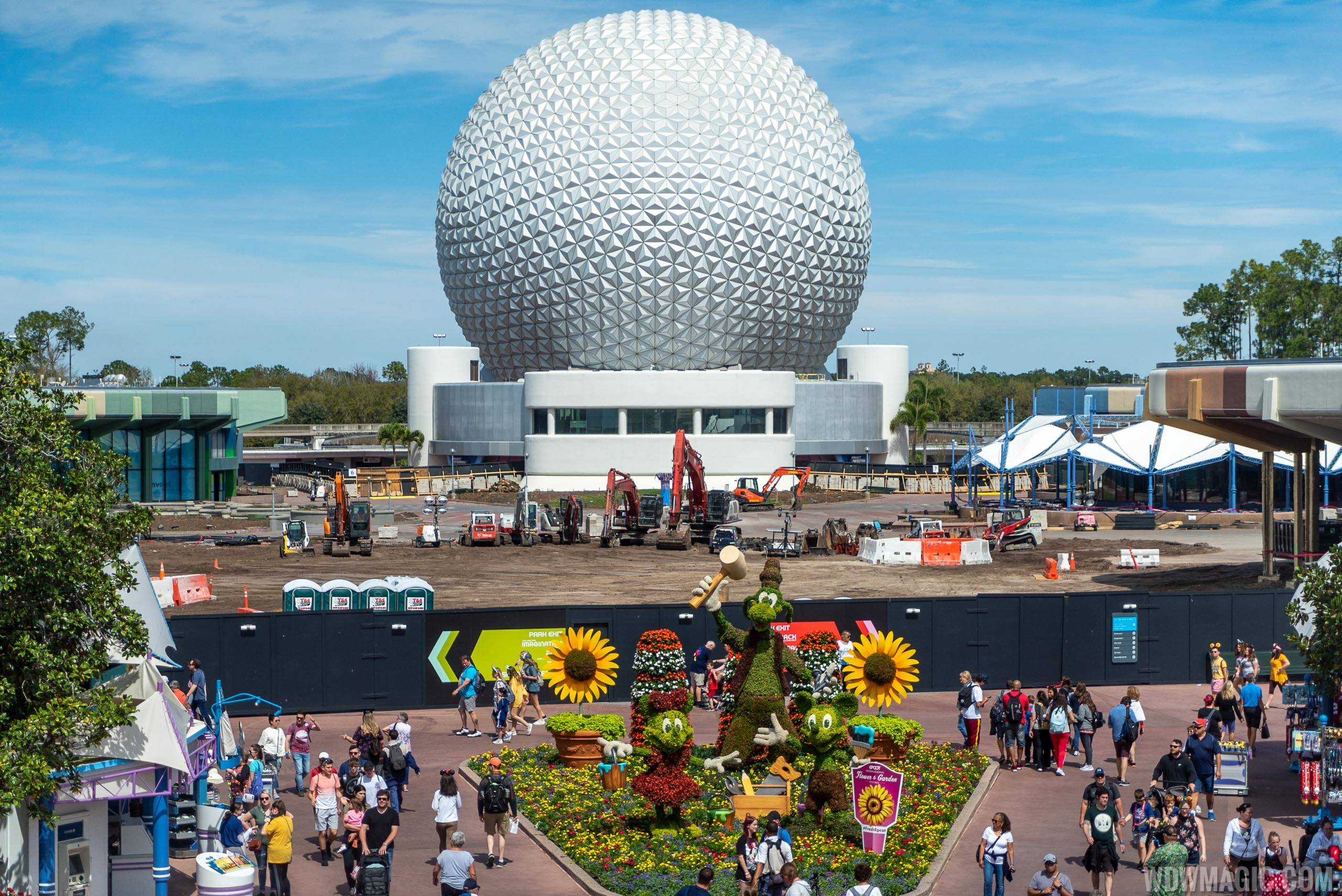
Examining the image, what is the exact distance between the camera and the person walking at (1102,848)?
52.9ft

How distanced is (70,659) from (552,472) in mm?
62335

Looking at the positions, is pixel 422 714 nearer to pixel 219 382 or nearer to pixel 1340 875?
pixel 1340 875

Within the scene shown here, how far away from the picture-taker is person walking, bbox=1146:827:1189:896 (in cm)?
1505

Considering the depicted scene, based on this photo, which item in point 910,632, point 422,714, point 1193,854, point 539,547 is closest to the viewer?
point 1193,854

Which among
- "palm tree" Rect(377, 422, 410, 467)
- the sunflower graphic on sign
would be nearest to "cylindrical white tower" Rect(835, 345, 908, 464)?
"palm tree" Rect(377, 422, 410, 467)

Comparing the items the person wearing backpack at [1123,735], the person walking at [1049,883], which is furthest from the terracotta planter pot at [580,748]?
the person walking at [1049,883]

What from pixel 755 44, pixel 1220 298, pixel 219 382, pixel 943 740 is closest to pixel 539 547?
pixel 943 740

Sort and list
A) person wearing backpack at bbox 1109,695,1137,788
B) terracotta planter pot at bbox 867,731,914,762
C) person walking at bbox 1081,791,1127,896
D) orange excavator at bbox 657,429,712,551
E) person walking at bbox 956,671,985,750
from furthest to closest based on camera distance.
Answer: orange excavator at bbox 657,429,712,551 → person walking at bbox 956,671,985,750 → person wearing backpack at bbox 1109,695,1137,788 → terracotta planter pot at bbox 867,731,914,762 → person walking at bbox 1081,791,1127,896

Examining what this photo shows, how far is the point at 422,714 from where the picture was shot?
26641mm

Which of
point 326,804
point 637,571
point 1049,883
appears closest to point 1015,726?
point 1049,883

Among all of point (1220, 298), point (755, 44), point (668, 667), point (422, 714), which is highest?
point (755, 44)

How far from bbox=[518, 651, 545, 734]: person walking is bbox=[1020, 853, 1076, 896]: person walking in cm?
1185

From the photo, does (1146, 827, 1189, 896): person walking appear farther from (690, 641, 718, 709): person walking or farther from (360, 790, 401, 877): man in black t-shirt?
(690, 641, 718, 709): person walking

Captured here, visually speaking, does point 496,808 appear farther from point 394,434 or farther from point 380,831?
point 394,434
